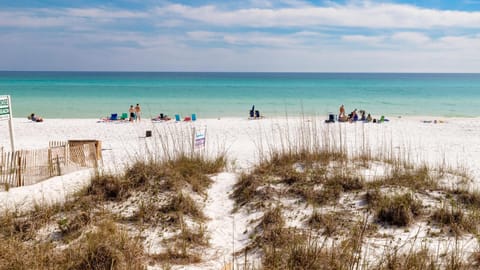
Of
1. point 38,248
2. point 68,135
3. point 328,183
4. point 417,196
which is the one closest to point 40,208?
point 38,248

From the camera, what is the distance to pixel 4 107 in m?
9.31

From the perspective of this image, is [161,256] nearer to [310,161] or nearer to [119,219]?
[119,219]

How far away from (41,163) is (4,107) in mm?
2111

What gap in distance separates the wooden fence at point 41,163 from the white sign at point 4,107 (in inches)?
49.9

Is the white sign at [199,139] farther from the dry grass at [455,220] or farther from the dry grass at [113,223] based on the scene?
the dry grass at [455,220]

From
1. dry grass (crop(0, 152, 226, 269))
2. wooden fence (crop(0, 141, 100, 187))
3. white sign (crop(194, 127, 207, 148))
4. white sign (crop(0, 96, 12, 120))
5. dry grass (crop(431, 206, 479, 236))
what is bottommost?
dry grass (crop(431, 206, 479, 236))

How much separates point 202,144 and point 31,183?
386 centimetres

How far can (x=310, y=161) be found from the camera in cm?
735

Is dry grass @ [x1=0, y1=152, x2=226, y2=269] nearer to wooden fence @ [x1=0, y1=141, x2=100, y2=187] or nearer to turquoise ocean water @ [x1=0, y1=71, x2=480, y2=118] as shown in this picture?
wooden fence @ [x1=0, y1=141, x2=100, y2=187]

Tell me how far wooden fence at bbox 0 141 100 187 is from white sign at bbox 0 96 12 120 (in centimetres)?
127

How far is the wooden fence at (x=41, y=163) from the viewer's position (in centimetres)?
788

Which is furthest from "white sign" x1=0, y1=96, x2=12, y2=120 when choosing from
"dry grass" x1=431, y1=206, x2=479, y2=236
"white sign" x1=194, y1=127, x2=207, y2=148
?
"dry grass" x1=431, y1=206, x2=479, y2=236

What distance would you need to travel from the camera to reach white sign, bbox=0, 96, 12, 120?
9.27 meters

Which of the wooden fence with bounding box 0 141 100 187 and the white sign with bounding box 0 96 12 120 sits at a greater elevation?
the white sign with bounding box 0 96 12 120
